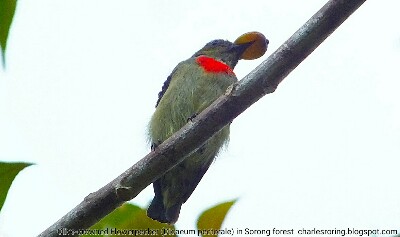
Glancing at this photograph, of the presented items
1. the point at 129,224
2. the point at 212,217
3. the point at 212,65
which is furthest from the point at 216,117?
the point at 212,65

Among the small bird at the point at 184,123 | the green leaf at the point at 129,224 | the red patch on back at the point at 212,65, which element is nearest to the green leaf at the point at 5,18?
Result: the green leaf at the point at 129,224

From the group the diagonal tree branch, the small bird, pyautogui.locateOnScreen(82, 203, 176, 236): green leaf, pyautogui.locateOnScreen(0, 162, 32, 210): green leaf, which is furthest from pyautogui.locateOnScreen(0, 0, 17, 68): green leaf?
the small bird

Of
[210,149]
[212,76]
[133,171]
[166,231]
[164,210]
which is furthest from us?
[212,76]

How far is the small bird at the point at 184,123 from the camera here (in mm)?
4383

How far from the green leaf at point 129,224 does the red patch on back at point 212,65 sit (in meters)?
3.06

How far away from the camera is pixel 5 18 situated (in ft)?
5.19

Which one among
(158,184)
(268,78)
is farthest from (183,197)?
(268,78)

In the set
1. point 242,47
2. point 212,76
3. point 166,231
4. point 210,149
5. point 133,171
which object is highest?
point 242,47

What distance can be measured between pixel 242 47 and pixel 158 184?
183 cm

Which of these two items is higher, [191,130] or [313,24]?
[313,24]

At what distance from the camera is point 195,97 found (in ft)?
15.2

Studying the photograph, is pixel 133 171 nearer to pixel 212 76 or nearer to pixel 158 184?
pixel 158 184

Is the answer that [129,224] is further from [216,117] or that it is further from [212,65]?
[212,65]

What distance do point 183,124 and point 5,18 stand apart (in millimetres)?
2982
